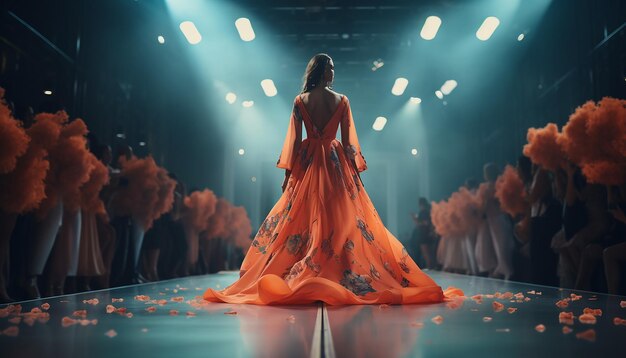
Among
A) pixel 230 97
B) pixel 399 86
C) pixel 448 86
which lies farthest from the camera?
pixel 230 97

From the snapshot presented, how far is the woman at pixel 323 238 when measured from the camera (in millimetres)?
2902

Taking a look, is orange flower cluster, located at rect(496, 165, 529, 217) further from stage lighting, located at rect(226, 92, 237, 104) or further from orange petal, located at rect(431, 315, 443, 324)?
stage lighting, located at rect(226, 92, 237, 104)

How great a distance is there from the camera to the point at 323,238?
3.26 meters

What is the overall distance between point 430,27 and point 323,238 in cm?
590

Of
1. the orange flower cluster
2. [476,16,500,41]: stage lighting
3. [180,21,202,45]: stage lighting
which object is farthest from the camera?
[180,21,202,45]: stage lighting

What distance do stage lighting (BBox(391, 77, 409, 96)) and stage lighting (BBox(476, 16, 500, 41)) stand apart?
245 cm

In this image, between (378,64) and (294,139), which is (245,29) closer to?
(378,64)

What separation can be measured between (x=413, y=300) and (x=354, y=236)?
489 mm

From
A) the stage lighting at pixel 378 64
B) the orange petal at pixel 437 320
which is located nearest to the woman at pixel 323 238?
the orange petal at pixel 437 320

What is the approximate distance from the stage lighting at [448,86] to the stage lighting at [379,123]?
6.86ft

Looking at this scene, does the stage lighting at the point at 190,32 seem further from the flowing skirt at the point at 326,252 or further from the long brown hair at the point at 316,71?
the flowing skirt at the point at 326,252

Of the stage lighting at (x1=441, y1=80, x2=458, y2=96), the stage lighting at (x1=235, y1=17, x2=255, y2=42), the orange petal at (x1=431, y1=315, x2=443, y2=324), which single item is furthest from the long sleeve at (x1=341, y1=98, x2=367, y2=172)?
the stage lighting at (x1=441, y1=80, x2=458, y2=96)

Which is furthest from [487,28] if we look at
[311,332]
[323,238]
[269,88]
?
[311,332]

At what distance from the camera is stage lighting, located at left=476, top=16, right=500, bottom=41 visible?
777 cm
